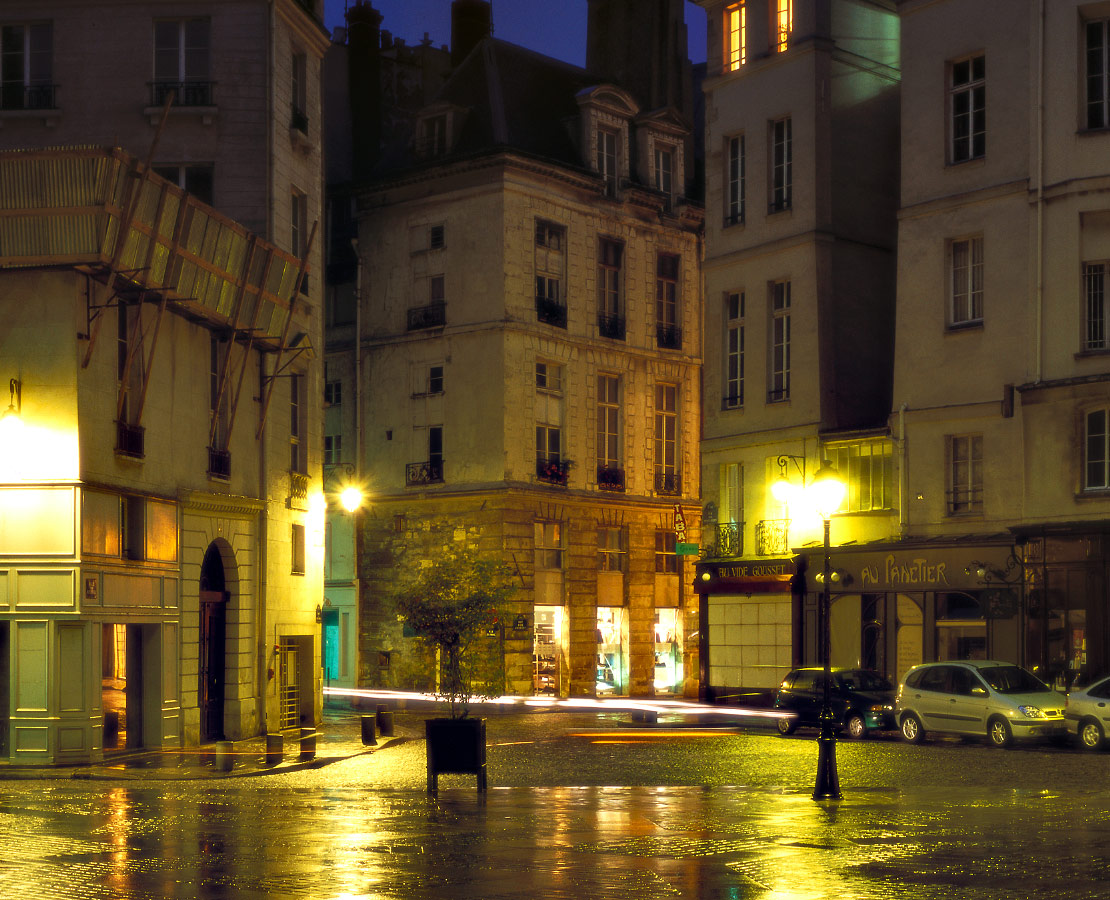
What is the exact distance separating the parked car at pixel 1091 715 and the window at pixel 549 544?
2279 centimetres

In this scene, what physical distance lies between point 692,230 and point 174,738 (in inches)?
1199

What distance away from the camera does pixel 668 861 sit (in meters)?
14.7

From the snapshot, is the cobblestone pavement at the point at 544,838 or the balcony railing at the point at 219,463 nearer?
the cobblestone pavement at the point at 544,838

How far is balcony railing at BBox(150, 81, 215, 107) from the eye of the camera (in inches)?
1348

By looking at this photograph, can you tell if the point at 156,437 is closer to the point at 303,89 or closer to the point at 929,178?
the point at 303,89

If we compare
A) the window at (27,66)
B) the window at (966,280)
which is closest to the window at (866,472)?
the window at (966,280)

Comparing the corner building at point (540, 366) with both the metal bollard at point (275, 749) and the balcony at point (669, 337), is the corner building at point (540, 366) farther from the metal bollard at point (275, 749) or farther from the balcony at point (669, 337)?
the metal bollard at point (275, 749)

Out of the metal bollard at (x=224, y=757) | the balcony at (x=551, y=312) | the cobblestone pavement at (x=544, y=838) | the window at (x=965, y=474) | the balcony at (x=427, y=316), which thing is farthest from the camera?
the balcony at (x=427, y=316)

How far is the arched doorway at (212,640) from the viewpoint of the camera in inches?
1246

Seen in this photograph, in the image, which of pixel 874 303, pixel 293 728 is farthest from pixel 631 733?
pixel 874 303

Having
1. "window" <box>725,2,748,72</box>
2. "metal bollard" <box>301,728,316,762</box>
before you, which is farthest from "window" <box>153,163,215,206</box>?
"window" <box>725,2,748,72</box>

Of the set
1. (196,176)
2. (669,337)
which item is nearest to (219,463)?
(196,176)

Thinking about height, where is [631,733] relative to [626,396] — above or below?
below

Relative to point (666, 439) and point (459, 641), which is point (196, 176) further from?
point (666, 439)
